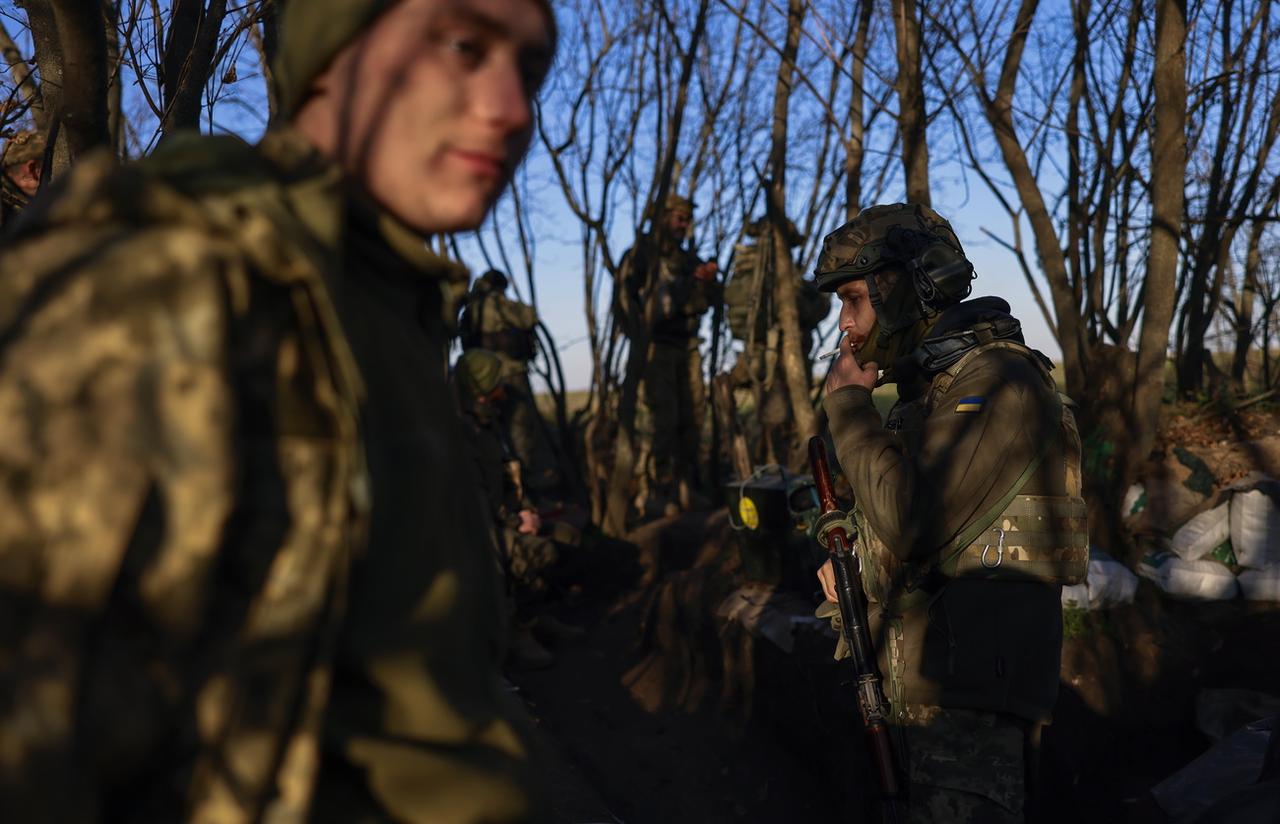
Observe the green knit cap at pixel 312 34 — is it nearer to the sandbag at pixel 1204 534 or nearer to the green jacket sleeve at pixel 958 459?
the green jacket sleeve at pixel 958 459

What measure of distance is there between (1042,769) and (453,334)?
4420mm

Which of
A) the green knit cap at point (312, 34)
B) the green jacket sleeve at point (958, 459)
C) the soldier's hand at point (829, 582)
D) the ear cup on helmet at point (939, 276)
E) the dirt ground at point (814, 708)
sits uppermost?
the ear cup on helmet at point (939, 276)

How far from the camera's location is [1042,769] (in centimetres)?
486

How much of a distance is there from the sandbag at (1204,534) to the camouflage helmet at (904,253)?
3594 mm

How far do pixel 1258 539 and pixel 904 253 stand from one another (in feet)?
12.7

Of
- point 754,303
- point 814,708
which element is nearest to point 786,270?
point 754,303

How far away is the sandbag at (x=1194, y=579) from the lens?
580cm

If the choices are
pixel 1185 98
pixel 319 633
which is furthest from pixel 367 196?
pixel 1185 98

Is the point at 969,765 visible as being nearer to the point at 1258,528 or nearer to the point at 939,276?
the point at 939,276

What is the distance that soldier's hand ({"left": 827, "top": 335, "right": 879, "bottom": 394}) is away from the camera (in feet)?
10.3

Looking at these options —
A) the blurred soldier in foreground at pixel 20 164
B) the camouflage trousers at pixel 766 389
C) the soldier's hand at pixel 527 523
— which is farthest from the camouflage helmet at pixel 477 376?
the blurred soldier in foreground at pixel 20 164

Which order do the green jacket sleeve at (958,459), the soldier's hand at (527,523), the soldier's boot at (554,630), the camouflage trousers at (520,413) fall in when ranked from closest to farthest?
the green jacket sleeve at (958,459), the soldier's boot at (554,630), the soldier's hand at (527,523), the camouflage trousers at (520,413)

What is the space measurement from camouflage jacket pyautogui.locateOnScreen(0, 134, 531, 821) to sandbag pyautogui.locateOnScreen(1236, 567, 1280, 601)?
5785 mm

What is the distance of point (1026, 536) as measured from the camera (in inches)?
109
